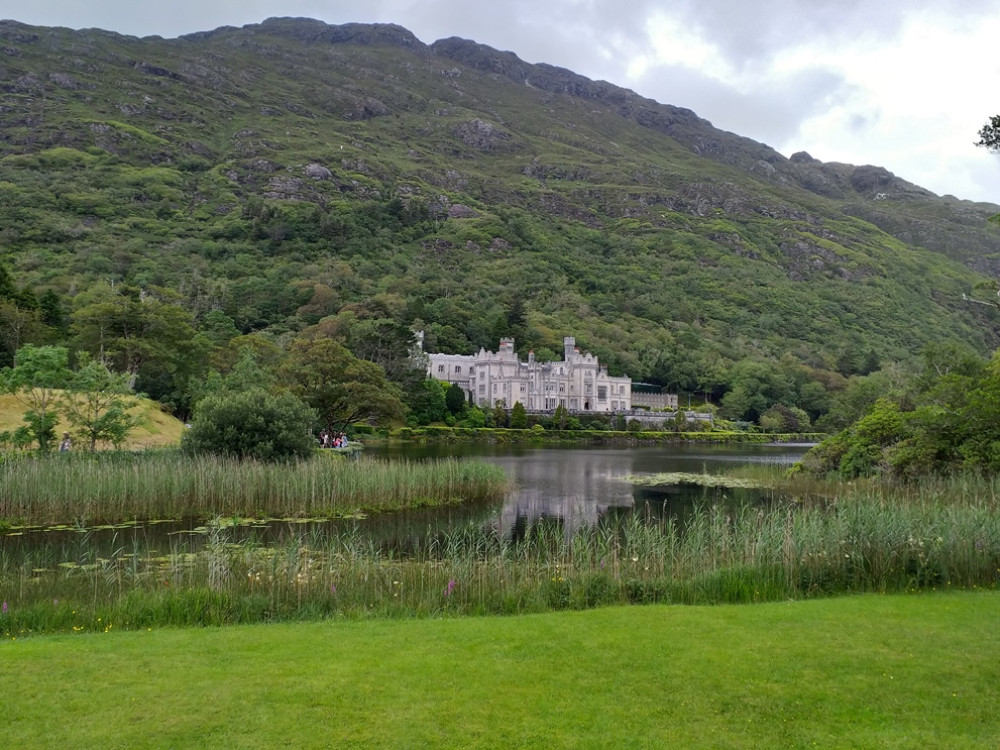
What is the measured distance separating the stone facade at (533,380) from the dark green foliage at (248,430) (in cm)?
6328

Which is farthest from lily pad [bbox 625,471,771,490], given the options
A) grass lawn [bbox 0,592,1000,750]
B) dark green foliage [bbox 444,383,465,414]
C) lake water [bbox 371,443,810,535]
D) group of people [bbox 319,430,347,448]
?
dark green foliage [bbox 444,383,465,414]

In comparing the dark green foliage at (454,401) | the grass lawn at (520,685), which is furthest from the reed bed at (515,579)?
the dark green foliage at (454,401)

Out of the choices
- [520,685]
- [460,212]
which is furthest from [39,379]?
[460,212]

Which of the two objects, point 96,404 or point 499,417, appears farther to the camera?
point 499,417

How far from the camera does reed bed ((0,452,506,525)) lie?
18312 millimetres

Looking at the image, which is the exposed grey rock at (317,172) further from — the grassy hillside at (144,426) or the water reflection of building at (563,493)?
the water reflection of building at (563,493)

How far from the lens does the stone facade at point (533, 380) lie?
9044cm

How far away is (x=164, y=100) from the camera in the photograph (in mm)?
185125

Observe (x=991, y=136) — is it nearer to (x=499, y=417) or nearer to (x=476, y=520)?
(x=476, y=520)

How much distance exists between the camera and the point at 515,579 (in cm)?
1098

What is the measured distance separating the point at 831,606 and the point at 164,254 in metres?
118

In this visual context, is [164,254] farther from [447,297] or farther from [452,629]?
[452,629]

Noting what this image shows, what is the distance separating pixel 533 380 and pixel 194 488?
73.2m

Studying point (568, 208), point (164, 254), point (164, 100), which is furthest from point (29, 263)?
point (568, 208)
